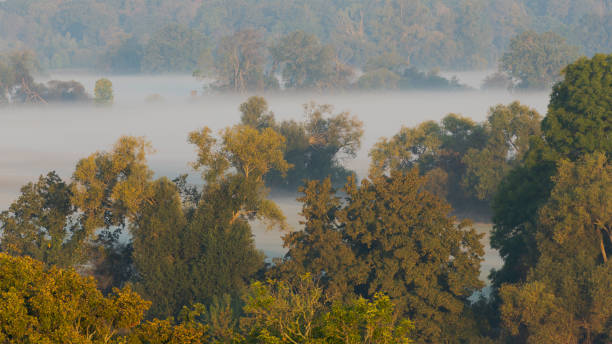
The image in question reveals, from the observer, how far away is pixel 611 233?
31875 millimetres

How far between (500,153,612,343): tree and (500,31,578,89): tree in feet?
295

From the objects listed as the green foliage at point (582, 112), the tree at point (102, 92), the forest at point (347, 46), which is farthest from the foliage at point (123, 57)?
the green foliage at point (582, 112)

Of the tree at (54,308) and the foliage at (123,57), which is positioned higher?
the tree at (54,308)

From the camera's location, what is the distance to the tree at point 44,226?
34031mm

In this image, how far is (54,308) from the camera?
16.1 metres

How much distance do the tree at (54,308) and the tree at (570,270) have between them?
623 inches

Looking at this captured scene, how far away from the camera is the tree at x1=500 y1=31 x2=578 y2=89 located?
119125 mm

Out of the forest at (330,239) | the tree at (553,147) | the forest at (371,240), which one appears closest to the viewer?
the forest at (330,239)

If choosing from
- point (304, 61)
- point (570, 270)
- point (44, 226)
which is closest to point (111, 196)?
point (44, 226)

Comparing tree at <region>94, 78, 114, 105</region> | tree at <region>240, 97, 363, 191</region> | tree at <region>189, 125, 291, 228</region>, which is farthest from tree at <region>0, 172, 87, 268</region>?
tree at <region>94, 78, 114, 105</region>

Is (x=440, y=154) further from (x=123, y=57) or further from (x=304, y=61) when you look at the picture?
(x=123, y=57)

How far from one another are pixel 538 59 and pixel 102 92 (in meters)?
62.6

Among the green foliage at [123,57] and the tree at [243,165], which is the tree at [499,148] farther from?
the green foliage at [123,57]

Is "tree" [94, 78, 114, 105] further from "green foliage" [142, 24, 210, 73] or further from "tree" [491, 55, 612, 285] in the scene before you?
"tree" [491, 55, 612, 285]
